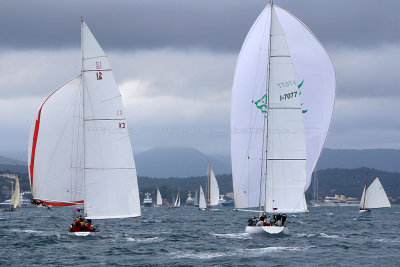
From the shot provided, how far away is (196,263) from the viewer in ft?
128

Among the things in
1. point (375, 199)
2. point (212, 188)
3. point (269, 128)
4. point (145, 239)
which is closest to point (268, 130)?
point (269, 128)

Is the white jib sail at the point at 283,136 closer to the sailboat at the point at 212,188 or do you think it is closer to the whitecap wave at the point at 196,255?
the whitecap wave at the point at 196,255

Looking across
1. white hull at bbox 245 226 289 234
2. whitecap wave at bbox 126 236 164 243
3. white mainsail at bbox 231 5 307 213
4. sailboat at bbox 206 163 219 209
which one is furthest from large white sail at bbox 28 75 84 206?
sailboat at bbox 206 163 219 209

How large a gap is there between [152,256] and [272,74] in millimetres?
14820

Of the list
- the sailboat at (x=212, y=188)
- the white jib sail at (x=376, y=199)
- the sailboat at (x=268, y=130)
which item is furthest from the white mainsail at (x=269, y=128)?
the sailboat at (x=212, y=188)

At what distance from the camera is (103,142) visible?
46.8m

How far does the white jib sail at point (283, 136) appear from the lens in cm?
4897

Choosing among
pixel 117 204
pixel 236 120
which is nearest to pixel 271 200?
pixel 236 120

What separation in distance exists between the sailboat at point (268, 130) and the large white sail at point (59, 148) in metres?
10.5

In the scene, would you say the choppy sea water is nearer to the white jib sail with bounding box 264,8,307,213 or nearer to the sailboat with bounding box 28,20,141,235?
the white jib sail with bounding box 264,8,307,213

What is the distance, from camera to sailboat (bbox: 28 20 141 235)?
46188 millimetres

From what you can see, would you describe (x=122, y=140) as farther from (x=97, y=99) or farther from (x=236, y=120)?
(x=236, y=120)

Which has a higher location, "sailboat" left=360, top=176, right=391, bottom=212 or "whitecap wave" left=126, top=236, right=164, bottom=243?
"sailboat" left=360, top=176, right=391, bottom=212

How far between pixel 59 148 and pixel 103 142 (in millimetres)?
2707
